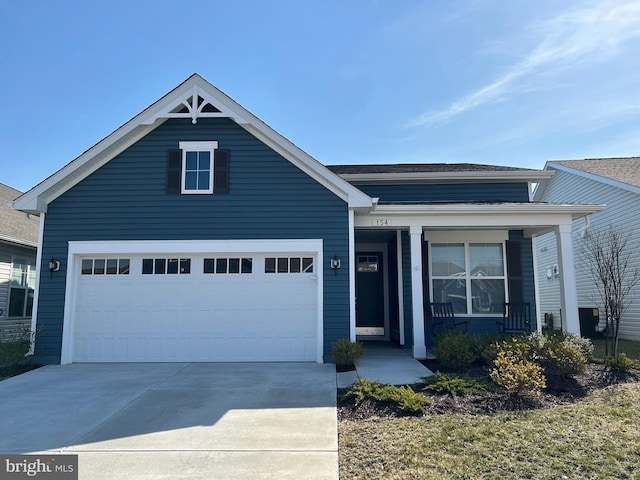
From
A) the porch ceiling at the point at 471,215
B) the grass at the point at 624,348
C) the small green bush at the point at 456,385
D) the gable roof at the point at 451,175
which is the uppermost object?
the gable roof at the point at 451,175

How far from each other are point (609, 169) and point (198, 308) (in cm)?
1427

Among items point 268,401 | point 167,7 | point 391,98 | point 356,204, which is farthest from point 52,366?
point 391,98

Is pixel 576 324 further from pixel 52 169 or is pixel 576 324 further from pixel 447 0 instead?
pixel 52 169

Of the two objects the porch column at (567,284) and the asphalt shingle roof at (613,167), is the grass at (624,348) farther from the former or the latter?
the asphalt shingle roof at (613,167)

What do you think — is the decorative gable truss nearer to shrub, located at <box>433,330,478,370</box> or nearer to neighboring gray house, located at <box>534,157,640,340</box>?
shrub, located at <box>433,330,478,370</box>

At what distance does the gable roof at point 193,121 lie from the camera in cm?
938

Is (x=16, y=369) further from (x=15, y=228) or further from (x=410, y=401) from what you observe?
(x=410, y=401)

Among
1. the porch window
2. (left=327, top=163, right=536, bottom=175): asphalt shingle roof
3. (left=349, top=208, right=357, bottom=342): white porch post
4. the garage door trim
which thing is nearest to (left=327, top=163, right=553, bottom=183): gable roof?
(left=327, top=163, right=536, bottom=175): asphalt shingle roof

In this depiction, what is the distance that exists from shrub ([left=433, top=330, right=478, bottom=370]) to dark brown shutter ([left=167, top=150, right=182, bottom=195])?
20.7ft

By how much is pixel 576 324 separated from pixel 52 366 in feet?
35.4

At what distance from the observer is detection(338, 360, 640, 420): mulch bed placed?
5516 mm

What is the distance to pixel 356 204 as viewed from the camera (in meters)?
9.28

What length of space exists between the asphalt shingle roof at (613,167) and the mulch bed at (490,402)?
8953 millimetres

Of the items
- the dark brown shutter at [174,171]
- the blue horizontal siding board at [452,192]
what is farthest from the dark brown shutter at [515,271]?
the dark brown shutter at [174,171]
